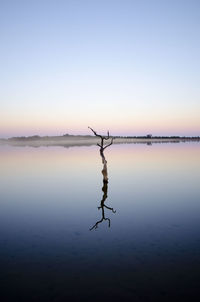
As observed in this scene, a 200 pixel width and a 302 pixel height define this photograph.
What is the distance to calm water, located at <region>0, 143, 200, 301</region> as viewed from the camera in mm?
9023

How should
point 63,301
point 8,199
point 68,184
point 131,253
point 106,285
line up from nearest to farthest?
point 63,301
point 106,285
point 131,253
point 8,199
point 68,184

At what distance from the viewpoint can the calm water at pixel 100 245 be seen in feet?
29.6

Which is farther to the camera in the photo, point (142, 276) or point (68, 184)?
point (68, 184)

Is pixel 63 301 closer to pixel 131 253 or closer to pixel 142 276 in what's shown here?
pixel 142 276

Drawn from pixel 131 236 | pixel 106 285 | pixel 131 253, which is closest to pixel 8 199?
pixel 131 236

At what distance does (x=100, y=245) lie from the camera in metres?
12.8

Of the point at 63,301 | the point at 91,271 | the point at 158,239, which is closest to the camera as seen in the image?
the point at 63,301

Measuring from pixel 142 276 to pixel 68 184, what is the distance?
2097 centimetres

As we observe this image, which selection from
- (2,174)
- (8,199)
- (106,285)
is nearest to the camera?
(106,285)

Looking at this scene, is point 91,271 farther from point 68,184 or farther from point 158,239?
point 68,184

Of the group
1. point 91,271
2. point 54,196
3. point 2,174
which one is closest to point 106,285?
point 91,271

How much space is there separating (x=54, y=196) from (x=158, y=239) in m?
12.7

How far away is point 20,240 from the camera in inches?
533

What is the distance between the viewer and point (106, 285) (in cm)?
923
